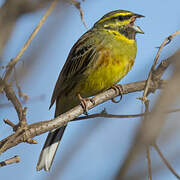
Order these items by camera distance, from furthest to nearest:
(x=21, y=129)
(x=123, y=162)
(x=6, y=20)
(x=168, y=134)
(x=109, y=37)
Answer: (x=109, y=37) → (x=21, y=129) → (x=6, y=20) → (x=168, y=134) → (x=123, y=162)

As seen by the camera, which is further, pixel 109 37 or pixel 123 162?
pixel 109 37

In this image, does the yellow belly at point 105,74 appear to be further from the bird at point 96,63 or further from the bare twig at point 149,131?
the bare twig at point 149,131

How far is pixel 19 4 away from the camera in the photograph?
4.19 feet

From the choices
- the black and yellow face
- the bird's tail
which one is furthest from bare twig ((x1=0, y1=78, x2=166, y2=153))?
the black and yellow face

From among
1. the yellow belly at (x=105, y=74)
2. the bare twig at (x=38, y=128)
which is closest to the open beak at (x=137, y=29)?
the yellow belly at (x=105, y=74)

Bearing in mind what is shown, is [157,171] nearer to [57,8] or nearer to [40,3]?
[40,3]

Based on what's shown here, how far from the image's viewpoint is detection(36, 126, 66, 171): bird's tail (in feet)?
11.9

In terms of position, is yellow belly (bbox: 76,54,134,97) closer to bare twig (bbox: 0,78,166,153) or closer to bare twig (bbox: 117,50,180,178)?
bare twig (bbox: 0,78,166,153)

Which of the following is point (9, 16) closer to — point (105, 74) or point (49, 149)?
point (105, 74)

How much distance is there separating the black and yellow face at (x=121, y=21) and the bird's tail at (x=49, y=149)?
1548mm

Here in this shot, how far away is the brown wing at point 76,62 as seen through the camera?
4.12 meters

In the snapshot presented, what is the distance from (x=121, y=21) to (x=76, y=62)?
0.83 meters

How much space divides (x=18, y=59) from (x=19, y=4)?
752 mm

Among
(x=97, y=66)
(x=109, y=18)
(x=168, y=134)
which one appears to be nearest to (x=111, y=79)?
(x=97, y=66)
